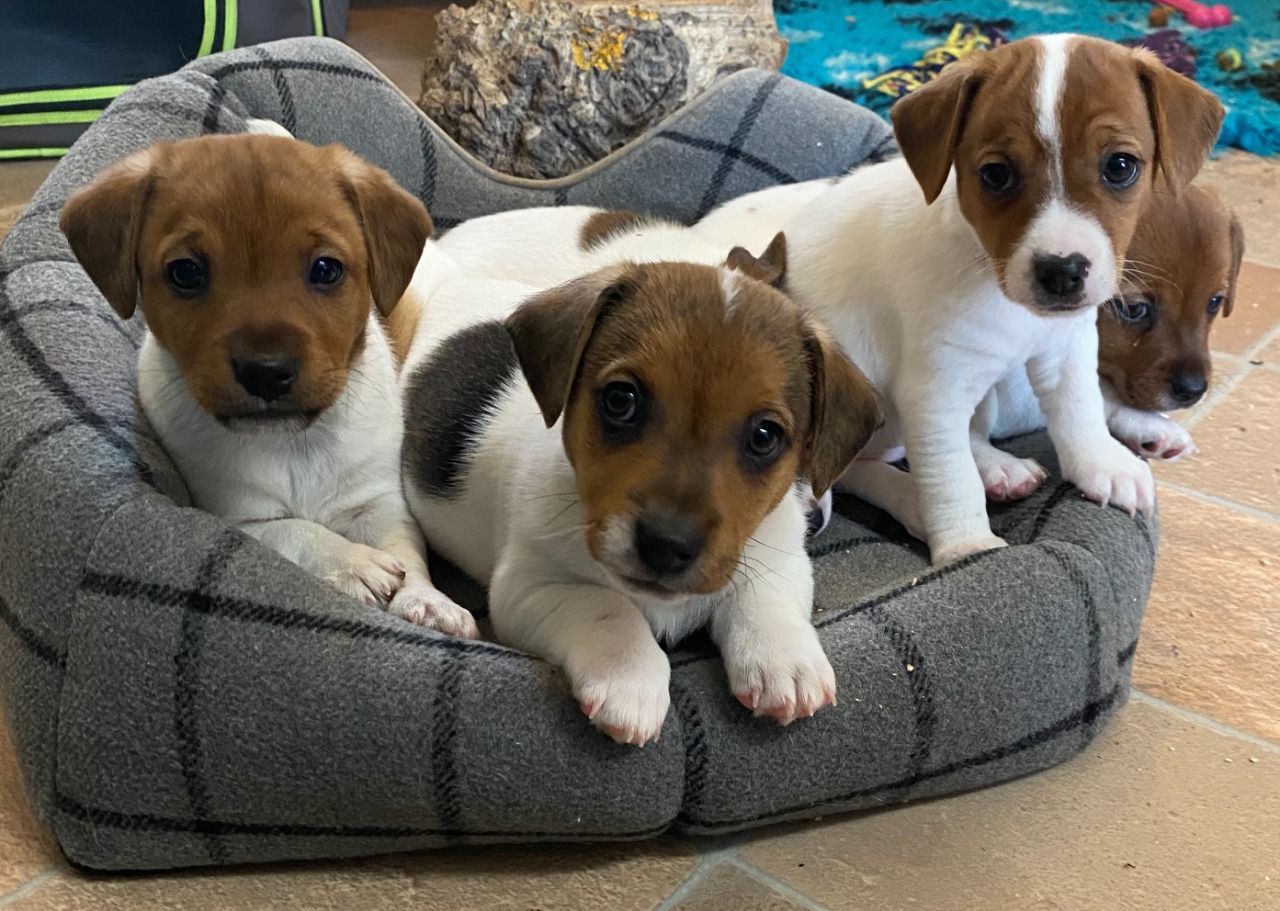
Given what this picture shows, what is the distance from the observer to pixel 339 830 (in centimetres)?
246

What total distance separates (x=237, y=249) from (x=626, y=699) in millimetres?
1152

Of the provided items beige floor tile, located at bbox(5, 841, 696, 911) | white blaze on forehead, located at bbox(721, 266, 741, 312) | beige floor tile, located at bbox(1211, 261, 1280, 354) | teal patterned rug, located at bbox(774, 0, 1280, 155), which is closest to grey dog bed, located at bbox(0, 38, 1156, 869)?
beige floor tile, located at bbox(5, 841, 696, 911)

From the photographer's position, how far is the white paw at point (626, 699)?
2354mm

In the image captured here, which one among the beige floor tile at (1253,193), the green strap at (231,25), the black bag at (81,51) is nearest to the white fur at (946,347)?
the beige floor tile at (1253,193)

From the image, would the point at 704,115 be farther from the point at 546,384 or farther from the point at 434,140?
the point at 546,384

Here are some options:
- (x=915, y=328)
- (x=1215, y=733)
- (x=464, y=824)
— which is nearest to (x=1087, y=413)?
(x=915, y=328)

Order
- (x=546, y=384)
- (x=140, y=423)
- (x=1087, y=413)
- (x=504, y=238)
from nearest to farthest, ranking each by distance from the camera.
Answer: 1. (x=546, y=384)
2. (x=140, y=423)
3. (x=1087, y=413)
4. (x=504, y=238)

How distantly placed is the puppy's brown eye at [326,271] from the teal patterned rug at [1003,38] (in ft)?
15.5

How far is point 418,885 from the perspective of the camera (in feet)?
8.20

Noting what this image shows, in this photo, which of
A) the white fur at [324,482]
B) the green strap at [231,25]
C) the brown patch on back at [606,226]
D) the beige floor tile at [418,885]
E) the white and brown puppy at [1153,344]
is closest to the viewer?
the beige floor tile at [418,885]

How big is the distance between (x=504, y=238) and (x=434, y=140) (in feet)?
2.36

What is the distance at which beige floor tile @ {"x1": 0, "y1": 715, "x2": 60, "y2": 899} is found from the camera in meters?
2.51

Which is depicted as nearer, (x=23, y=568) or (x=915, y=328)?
(x=23, y=568)

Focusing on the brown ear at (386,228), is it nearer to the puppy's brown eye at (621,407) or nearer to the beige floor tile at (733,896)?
the puppy's brown eye at (621,407)
